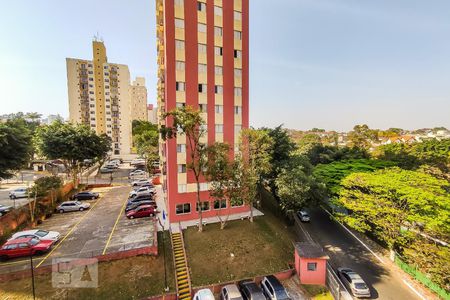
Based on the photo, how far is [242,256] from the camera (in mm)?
21328

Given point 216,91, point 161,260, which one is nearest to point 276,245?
point 161,260

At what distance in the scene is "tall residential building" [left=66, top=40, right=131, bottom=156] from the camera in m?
80.8

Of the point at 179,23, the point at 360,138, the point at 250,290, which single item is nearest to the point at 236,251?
the point at 250,290

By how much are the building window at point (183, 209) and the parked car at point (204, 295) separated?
10.6 metres

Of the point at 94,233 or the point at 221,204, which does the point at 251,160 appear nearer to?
the point at 221,204

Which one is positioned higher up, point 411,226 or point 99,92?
point 99,92

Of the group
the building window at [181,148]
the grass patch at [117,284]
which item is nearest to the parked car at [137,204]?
the building window at [181,148]

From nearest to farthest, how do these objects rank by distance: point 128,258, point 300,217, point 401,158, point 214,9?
point 128,258 → point 214,9 → point 300,217 → point 401,158

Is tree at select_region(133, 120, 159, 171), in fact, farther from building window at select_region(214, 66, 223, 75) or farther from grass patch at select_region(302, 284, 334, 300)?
grass patch at select_region(302, 284, 334, 300)

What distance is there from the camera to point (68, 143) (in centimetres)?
3834

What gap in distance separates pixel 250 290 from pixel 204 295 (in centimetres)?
359

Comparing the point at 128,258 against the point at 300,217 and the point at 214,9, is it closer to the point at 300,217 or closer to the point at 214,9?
the point at 300,217

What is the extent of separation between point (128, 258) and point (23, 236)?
10.2 meters
